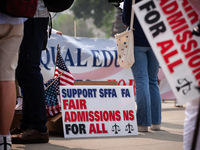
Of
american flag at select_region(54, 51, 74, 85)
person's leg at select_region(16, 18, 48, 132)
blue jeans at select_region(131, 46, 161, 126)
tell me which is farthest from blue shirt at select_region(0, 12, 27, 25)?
blue jeans at select_region(131, 46, 161, 126)

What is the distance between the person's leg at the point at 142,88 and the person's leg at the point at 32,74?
1482 mm

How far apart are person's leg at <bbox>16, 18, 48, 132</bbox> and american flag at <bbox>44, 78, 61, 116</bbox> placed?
29.7 inches

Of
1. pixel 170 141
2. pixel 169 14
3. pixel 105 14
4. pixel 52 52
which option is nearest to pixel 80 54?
pixel 52 52

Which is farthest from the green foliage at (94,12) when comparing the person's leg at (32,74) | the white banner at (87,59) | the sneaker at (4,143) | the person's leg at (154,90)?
the sneaker at (4,143)

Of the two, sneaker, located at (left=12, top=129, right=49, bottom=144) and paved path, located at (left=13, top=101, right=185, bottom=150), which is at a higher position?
sneaker, located at (left=12, top=129, right=49, bottom=144)

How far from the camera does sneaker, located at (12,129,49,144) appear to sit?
394cm

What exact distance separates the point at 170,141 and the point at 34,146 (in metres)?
1.38

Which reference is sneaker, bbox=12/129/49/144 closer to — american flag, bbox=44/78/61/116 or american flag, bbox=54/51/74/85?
american flag, bbox=44/78/61/116

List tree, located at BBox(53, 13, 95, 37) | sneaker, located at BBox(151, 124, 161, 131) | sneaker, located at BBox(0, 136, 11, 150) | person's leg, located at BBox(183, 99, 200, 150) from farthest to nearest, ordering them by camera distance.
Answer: tree, located at BBox(53, 13, 95, 37)
sneaker, located at BBox(151, 124, 161, 131)
sneaker, located at BBox(0, 136, 11, 150)
person's leg, located at BBox(183, 99, 200, 150)

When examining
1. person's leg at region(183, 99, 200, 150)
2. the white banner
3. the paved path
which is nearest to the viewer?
person's leg at region(183, 99, 200, 150)

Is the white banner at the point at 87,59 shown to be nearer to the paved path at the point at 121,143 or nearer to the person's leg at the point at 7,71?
the paved path at the point at 121,143

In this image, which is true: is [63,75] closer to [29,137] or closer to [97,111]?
[97,111]

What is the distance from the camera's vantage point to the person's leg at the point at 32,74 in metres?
3.92

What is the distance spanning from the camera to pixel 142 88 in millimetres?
5109
